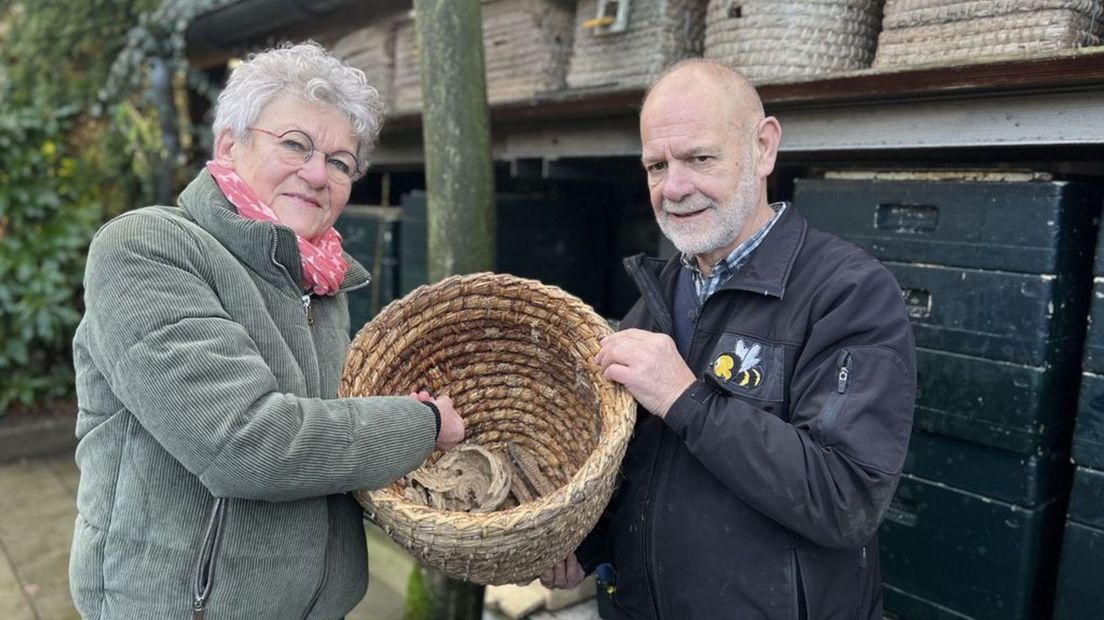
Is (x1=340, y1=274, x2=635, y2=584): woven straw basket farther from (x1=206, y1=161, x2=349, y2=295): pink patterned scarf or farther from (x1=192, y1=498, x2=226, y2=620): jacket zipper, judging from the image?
(x1=192, y1=498, x2=226, y2=620): jacket zipper

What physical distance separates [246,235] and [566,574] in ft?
3.24

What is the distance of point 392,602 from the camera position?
3498 mm

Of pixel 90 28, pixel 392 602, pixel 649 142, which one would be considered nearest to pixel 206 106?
pixel 90 28

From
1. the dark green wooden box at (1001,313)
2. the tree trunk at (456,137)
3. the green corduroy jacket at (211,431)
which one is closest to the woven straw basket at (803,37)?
the dark green wooden box at (1001,313)

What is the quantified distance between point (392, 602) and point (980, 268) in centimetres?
279

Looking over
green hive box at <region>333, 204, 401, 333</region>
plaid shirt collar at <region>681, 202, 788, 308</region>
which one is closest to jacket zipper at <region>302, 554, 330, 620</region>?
plaid shirt collar at <region>681, 202, 788, 308</region>

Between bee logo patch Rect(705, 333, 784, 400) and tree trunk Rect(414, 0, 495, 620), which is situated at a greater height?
tree trunk Rect(414, 0, 495, 620)

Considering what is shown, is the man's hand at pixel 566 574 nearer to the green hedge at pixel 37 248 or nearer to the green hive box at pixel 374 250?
the green hive box at pixel 374 250

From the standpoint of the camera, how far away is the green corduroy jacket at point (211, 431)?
1166mm

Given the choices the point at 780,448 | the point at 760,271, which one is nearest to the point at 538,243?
the point at 760,271

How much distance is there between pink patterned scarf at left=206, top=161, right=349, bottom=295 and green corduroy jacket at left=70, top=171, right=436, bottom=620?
0.08 ft

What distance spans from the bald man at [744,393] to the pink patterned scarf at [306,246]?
0.55 meters

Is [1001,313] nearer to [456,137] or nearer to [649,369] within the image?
[649,369]

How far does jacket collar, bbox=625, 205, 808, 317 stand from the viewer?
55.3 inches
